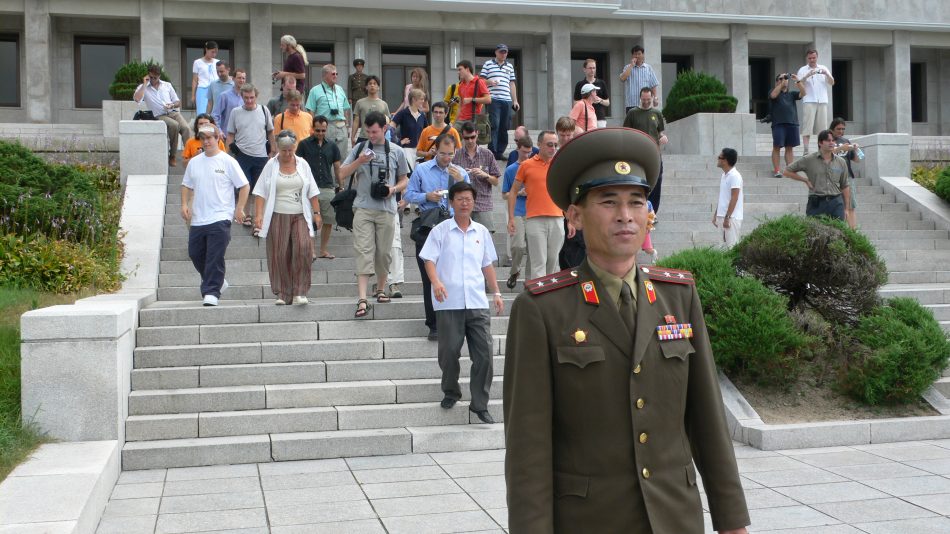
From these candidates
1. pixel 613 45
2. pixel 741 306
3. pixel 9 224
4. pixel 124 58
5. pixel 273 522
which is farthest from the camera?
pixel 613 45

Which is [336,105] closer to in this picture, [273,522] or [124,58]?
[273,522]

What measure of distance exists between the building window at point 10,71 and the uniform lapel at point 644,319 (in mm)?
27051

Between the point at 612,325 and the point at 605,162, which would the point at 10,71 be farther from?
the point at 612,325

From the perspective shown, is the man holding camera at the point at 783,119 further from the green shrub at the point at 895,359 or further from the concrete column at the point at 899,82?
the concrete column at the point at 899,82

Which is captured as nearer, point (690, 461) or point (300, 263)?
point (690, 461)

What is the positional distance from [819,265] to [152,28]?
67.7 feet

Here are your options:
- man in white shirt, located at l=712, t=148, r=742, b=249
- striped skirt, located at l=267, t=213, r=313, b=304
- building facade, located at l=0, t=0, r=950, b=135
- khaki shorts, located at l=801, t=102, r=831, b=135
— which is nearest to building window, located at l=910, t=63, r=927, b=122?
building facade, located at l=0, t=0, r=950, b=135

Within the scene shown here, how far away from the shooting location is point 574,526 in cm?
263

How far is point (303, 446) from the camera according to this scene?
7641 millimetres

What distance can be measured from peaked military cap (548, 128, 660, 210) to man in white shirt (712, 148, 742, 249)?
989cm

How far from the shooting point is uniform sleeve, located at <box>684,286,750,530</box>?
8.80 feet

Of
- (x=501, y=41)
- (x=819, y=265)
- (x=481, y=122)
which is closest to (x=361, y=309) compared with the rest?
(x=819, y=265)

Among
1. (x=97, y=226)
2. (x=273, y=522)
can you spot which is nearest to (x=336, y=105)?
(x=97, y=226)

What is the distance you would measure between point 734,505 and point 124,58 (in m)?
26.9
